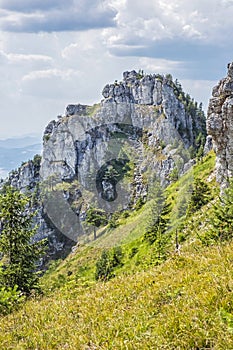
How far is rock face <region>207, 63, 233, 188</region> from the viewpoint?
1834 inches

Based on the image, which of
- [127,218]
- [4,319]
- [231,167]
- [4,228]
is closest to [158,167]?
[127,218]

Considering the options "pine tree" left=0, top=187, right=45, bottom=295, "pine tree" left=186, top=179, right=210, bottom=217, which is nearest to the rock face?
"pine tree" left=186, top=179, right=210, bottom=217

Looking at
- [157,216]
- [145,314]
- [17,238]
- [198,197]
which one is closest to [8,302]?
[145,314]

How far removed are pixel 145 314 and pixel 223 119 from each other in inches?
1708

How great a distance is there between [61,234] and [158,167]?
190 ft

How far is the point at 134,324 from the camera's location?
6250mm

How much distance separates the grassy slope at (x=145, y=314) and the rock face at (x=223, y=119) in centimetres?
3906

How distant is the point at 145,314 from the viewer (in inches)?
262

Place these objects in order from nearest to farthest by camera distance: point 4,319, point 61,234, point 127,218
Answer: point 4,319
point 127,218
point 61,234

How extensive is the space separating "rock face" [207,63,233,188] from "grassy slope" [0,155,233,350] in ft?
128

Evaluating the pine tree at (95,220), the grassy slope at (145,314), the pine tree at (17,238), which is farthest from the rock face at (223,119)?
the pine tree at (95,220)

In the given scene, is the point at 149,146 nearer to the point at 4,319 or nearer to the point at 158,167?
the point at 158,167

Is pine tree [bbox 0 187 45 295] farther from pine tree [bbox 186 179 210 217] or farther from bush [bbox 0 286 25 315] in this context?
pine tree [bbox 186 179 210 217]

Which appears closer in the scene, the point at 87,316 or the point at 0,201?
the point at 87,316
